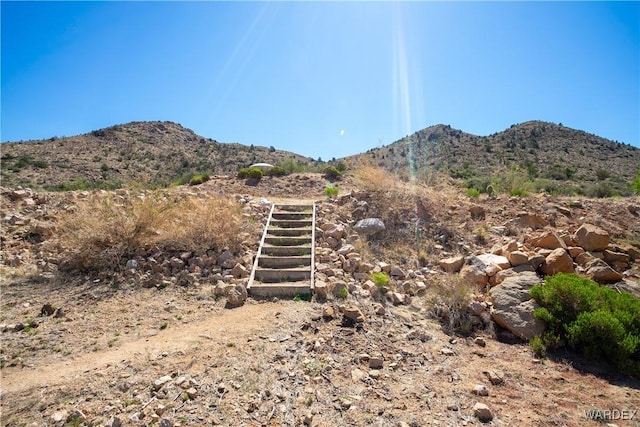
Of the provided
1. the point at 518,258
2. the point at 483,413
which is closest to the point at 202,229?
the point at 483,413

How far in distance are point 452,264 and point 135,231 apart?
620 cm

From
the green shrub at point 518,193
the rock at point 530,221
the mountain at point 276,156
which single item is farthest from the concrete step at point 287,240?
the mountain at point 276,156

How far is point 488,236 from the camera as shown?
710cm

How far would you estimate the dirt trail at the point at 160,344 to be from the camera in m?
3.32

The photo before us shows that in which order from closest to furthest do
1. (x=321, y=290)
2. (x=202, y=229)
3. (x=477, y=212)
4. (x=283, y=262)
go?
1. (x=321, y=290)
2. (x=283, y=262)
3. (x=202, y=229)
4. (x=477, y=212)

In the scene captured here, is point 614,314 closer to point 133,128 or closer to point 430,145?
point 430,145

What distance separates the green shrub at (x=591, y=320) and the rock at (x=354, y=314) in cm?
220

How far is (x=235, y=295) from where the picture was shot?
5.01 metres

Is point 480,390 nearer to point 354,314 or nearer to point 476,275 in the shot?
point 354,314

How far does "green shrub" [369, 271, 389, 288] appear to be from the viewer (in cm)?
548

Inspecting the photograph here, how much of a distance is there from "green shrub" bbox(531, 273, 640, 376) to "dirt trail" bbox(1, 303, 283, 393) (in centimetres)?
371

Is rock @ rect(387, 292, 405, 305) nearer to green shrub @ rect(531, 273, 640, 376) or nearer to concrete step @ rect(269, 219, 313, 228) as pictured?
green shrub @ rect(531, 273, 640, 376)

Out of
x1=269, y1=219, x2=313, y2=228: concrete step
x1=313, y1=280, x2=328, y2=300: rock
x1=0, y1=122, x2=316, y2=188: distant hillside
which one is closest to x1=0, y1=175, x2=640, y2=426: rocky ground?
x1=313, y1=280, x2=328, y2=300: rock

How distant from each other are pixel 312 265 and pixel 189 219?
2.81 m
